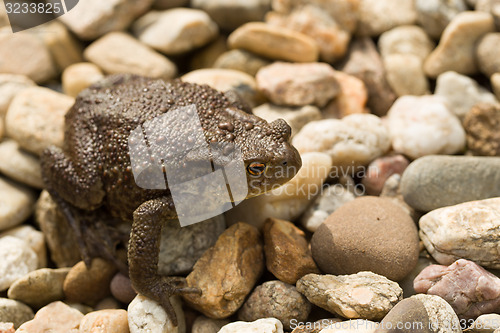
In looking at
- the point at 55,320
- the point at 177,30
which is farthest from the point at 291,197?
the point at 177,30

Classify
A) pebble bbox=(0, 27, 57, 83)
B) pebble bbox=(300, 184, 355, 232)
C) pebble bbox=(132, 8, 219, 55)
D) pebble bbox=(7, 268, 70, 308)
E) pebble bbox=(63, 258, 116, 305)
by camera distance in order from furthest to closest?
1. pebble bbox=(132, 8, 219, 55)
2. pebble bbox=(0, 27, 57, 83)
3. pebble bbox=(300, 184, 355, 232)
4. pebble bbox=(63, 258, 116, 305)
5. pebble bbox=(7, 268, 70, 308)

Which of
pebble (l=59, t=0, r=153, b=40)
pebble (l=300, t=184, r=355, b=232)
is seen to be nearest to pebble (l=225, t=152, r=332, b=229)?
pebble (l=300, t=184, r=355, b=232)

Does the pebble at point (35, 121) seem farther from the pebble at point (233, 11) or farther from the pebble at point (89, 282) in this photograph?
the pebble at point (233, 11)

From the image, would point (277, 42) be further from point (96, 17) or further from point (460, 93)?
point (96, 17)

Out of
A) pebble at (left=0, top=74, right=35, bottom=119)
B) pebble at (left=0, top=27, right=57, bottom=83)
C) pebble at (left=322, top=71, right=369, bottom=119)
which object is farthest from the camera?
pebble at (left=0, top=27, right=57, bottom=83)

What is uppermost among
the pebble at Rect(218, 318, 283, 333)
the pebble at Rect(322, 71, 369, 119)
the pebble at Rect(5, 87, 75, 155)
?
the pebble at Rect(5, 87, 75, 155)

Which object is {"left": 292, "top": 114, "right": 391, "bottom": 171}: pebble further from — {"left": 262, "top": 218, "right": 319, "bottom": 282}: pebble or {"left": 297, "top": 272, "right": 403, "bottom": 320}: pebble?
{"left": 297, "top": 272, "right": 403, "bottom": 320}: pebble
